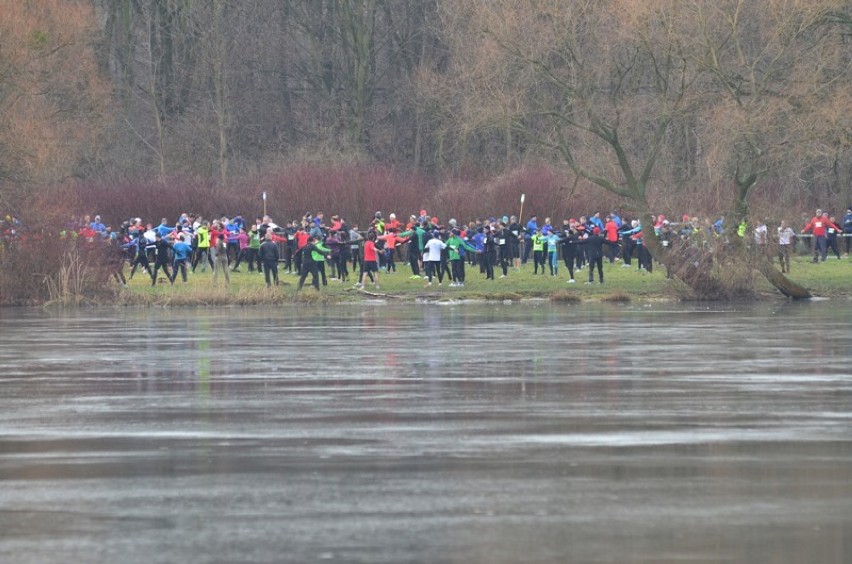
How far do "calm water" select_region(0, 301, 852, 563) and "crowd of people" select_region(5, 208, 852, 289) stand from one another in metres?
16.5

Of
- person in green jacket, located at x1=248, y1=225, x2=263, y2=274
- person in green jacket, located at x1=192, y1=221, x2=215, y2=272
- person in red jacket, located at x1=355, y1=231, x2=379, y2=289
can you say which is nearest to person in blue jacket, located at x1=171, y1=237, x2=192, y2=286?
person in green jacket, located at x1=192, y1=221, x2=215, y2=272

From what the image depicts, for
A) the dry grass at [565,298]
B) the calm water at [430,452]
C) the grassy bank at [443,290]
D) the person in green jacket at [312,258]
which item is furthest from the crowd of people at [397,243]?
the calm water at [430,452]

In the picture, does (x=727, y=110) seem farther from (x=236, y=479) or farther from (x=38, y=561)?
(x=38, y=561)

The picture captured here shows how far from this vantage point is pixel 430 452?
12.1 m

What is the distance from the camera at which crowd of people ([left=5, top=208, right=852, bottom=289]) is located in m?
39.1

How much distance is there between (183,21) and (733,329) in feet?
169

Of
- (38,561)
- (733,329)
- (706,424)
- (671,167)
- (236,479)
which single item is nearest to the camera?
(38,561)

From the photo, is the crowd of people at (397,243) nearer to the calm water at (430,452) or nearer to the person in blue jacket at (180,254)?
the person in blue jacket at (180,254)

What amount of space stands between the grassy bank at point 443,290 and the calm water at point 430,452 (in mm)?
15161

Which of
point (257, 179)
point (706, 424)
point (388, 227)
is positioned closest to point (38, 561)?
point (706, 424)

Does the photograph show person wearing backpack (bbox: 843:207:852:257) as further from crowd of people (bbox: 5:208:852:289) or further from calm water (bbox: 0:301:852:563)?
calm water (bbox: 0:301:852:563)

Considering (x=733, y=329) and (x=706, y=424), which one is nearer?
(x=706, y=424)

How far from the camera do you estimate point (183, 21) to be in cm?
7431

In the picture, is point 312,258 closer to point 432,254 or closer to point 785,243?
point 432,254
